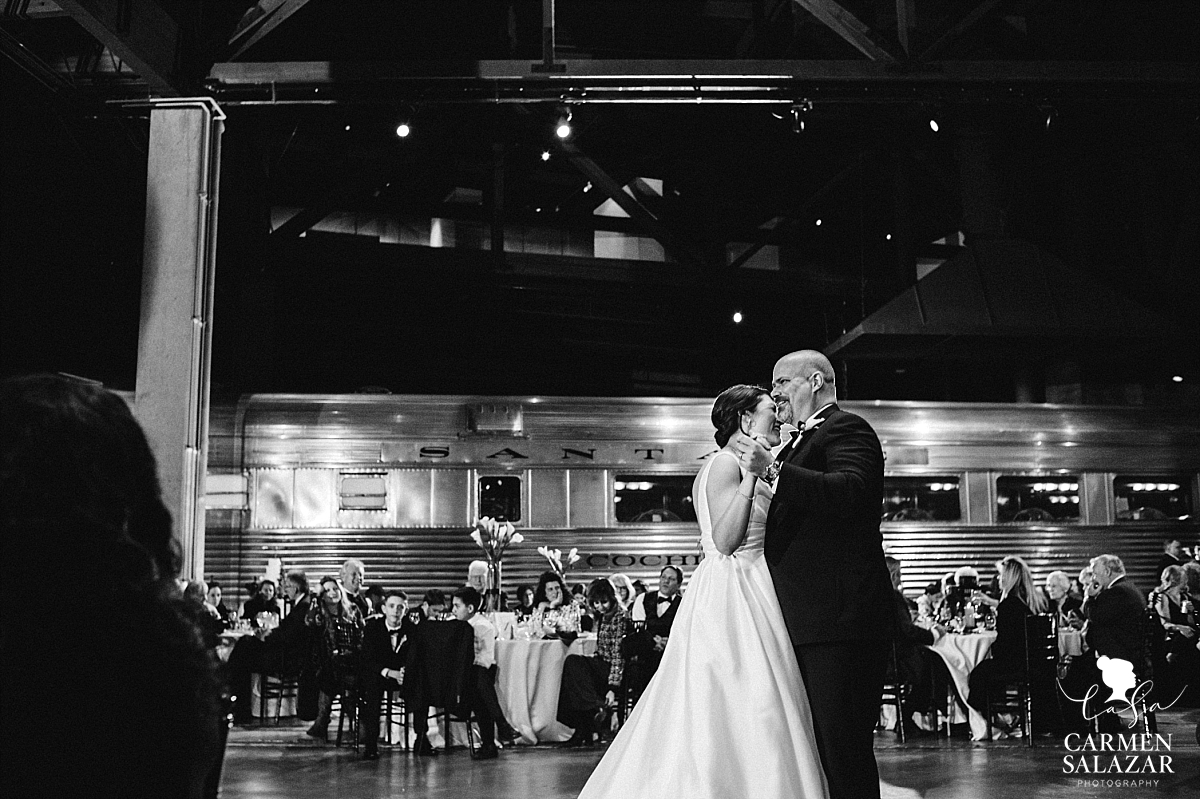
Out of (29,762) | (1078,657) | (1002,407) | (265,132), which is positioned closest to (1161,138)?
(1002,407)

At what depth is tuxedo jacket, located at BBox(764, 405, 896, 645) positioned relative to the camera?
3605mm

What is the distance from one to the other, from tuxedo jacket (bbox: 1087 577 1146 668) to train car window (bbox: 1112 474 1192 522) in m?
5.11

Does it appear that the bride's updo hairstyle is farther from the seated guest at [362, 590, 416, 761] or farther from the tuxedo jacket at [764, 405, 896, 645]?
the seated guest at [362, 590, 416, 761]

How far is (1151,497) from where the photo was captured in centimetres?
1402

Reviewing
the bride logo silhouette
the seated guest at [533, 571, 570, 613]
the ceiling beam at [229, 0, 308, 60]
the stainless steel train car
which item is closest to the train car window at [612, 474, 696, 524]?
the stainless steel train car

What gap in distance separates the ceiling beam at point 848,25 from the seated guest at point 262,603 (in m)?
7.58

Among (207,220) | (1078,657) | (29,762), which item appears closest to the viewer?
(29,762)

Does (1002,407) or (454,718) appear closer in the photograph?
(454,718)

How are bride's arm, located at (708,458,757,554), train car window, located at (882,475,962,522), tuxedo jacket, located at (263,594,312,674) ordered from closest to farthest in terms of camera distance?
bride's arm, located at (708,458,757,554)
tuxedo jacket, located at (263,594,312,674)
train car window, located at (882,475,962,522)

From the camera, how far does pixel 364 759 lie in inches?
344

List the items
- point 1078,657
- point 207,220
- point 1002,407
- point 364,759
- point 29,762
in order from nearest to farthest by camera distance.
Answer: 1. point 29,762
2. point 364,759
3. point 207,220
4. point 1078,657
5. point 1002,407

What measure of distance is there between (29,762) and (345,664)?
28.5 feet

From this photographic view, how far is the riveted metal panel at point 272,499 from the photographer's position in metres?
12.7

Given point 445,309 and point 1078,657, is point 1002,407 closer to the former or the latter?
point 1078,657
